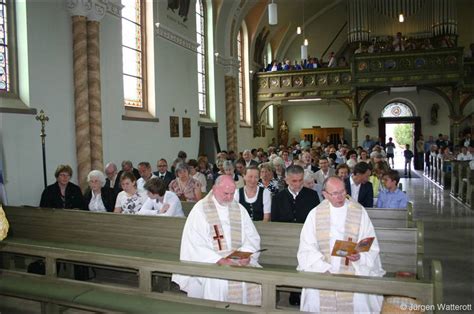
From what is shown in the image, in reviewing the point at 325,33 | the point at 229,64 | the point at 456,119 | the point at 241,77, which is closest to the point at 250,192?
the point at 229,64

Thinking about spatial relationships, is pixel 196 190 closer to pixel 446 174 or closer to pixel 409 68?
pixel 446 174

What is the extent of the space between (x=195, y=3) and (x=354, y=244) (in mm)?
13559

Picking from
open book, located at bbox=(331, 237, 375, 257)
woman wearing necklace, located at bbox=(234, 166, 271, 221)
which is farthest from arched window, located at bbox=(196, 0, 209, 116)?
open book, located at bbox=(331, 237, 375, 257)

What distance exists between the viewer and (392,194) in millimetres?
6047

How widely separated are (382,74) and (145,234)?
1533 centimetres

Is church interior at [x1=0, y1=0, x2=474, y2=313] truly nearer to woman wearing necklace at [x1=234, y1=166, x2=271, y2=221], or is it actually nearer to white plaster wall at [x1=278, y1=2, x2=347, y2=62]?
white plaster wall at [x1=278, y1=2, x2=347, y2=62]

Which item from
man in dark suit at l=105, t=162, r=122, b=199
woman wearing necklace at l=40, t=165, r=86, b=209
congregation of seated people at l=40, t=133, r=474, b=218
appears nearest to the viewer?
congregation of seated people at l=40, t=133, r=474, b=218

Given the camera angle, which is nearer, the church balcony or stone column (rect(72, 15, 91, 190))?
stone column (rect(72, 15, 91, 190))

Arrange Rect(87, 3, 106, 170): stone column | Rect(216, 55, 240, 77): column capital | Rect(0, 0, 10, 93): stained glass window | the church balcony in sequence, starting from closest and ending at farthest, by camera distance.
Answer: Rect(0, 0, 10, 93): stained glass window < Rect(87, 3, 106, 170): stone column < Rect(216, 55, 240, 77): column capital < the church balcony

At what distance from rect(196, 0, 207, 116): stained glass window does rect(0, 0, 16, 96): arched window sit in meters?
8.12

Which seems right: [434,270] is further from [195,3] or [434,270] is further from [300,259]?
[195,3]

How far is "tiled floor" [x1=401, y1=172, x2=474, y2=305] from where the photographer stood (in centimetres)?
547

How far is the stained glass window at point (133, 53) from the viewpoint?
39.4ft

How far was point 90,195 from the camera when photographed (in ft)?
22.9
